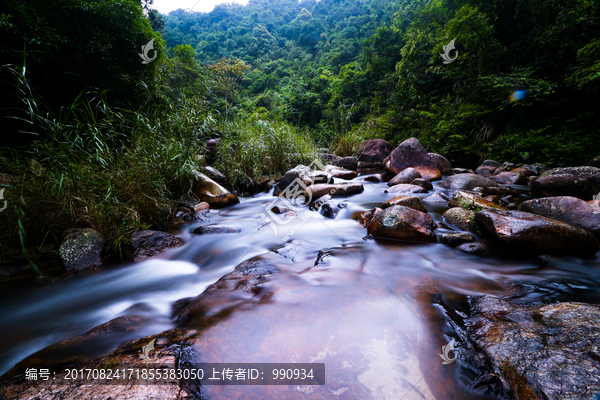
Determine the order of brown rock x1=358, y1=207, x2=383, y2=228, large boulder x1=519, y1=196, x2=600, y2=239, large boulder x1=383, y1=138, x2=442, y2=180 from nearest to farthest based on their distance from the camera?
large boulder x1=519, y1=196, x2=600, y2=239, brown rock x1=358, y1=207, x2=383, y2=228, large boulder x1=383, y1=138, x2=442, y2=180

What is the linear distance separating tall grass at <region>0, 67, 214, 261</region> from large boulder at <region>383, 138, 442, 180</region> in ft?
19.6

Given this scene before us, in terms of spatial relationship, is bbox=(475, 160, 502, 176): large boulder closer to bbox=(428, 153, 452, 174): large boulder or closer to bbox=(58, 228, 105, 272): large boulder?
bbox=(428, 153, 452, 174): large boulder

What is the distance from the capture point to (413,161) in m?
6.74

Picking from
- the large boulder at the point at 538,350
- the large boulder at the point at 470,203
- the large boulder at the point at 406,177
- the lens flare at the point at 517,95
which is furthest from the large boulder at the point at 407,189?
the lens flare at the point at 517,95

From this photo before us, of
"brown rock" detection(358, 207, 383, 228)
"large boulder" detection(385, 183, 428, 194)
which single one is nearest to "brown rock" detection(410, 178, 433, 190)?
"large boulder" detection(385, 183, 428, 194)

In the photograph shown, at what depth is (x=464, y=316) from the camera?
1572 mm

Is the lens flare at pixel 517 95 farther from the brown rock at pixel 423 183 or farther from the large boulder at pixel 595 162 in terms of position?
the brown rock at pixel 423 183

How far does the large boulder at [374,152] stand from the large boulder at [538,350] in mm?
8236

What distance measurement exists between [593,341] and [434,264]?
119 centimetres

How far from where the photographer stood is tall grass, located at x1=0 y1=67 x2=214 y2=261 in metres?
2.23

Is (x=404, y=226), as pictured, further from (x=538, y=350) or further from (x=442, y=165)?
(x=442, y=165)

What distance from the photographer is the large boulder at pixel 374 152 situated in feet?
30.6

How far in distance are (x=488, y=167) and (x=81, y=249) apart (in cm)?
946

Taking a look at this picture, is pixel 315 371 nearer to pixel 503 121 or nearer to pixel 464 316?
pixel 464 316
